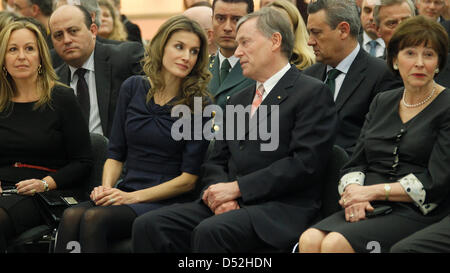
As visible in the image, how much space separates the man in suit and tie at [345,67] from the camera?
400 cm

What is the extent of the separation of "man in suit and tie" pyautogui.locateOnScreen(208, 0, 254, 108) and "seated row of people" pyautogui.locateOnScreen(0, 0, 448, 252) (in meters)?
0.56

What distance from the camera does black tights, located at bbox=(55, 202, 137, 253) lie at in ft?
11.6

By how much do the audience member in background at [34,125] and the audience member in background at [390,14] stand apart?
2050mm

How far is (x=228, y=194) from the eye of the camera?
3.57m

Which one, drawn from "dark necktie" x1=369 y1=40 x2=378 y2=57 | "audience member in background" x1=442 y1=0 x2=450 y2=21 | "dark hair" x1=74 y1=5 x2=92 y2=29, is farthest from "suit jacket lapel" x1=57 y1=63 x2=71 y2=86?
"audience member in background" x1=442 y1=0 x2=450 y2=21

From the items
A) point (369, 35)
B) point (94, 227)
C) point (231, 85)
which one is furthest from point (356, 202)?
point (369, 35)

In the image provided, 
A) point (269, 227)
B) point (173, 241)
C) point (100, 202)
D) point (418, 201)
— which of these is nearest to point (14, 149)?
point (100, 202)

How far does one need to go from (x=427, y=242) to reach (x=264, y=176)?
880 mm

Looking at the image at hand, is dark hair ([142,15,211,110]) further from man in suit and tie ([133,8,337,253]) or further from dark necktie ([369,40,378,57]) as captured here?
dark necktie ([369,40,378,57])

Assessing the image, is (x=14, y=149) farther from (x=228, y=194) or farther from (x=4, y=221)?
(x=228, y=194)

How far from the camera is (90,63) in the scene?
16.6ft

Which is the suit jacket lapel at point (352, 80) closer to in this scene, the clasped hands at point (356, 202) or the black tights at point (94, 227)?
the clasped hands at point (356, 202)

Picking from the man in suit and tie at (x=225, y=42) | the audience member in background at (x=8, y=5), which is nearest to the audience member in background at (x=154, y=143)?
the man in suit and tie at (x=225, y=42)

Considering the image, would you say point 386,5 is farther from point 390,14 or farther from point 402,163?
point 402,163
